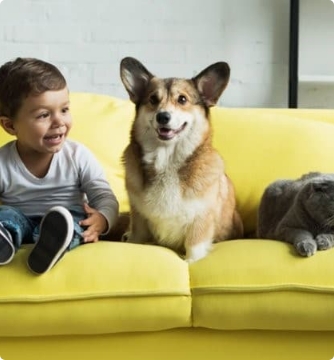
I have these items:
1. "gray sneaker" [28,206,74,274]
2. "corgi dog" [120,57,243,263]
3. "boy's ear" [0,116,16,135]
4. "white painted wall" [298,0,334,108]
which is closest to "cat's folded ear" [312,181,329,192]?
"corgi dog" [120,57,243,263]

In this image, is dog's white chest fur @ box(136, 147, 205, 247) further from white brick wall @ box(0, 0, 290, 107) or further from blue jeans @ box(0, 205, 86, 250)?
Answer: white brick wall @ box(0, 0, 290, 107)

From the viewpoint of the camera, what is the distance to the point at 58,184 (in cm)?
173

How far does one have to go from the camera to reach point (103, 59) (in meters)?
2.75

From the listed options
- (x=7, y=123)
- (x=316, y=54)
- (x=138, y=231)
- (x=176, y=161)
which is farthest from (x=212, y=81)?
(x=316, y=54)

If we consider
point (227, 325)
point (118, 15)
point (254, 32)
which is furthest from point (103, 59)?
point (227, 325)

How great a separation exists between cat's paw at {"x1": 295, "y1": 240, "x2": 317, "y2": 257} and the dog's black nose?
1.45 ft

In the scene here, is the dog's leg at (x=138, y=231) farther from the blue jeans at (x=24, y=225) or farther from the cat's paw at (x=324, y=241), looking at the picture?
the cat's paw at (x=324, y=241)

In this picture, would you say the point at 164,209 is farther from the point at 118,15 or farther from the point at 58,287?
the point at 118,15

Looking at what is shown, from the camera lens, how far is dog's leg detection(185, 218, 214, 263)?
59.8 inches

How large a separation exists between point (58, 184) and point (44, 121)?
0.66ft

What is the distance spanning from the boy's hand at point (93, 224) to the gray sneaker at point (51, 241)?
0.50 feet

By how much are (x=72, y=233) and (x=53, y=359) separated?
11.7 inches

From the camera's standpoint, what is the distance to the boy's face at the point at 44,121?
161cm

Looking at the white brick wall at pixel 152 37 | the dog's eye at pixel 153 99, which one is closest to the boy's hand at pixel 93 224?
the dog's eye at pixel 153 99
